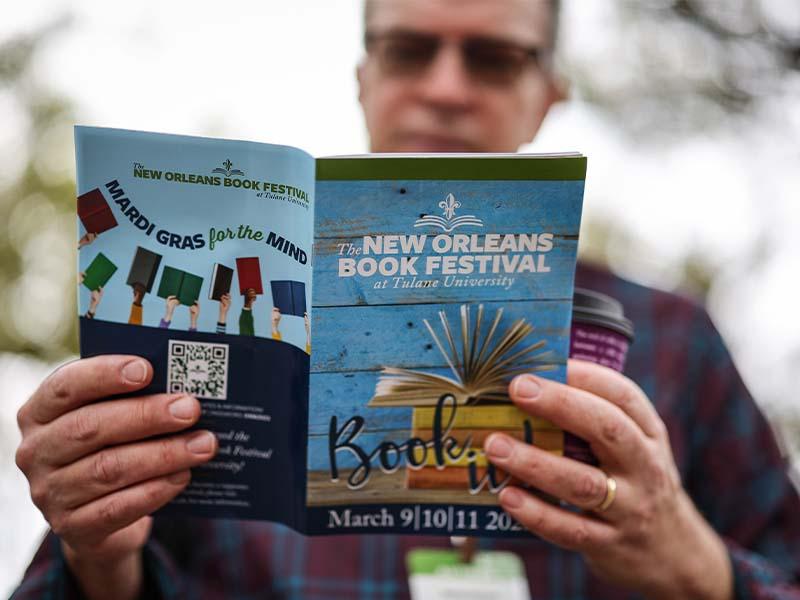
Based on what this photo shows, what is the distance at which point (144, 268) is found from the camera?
972 mm

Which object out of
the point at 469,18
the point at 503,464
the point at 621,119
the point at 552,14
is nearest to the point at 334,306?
the point at 503,464

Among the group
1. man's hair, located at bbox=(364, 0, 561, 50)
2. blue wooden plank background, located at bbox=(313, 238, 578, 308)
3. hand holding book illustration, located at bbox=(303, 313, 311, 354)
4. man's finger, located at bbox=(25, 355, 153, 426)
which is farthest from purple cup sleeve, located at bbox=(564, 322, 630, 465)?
man's hair, located at bbox=(364, 0, 561, 50)

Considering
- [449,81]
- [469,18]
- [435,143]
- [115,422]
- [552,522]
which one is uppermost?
[469,18]

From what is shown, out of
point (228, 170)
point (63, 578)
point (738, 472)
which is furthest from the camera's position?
point (738, 472)

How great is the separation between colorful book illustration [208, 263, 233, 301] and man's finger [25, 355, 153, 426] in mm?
119

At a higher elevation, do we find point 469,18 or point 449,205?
point 469,18

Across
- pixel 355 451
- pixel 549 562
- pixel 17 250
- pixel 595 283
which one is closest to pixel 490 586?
pixel 549 562

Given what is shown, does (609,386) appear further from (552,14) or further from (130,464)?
(552,14)

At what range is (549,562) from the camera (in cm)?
143

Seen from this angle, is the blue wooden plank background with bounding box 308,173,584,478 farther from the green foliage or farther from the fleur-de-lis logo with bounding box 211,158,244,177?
the green foliage

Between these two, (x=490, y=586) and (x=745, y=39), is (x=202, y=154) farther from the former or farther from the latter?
(x=745, y=39)

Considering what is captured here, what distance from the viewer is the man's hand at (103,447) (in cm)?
96

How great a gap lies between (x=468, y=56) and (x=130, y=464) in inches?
42.6

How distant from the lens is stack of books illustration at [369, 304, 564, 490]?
1002 millimetres
